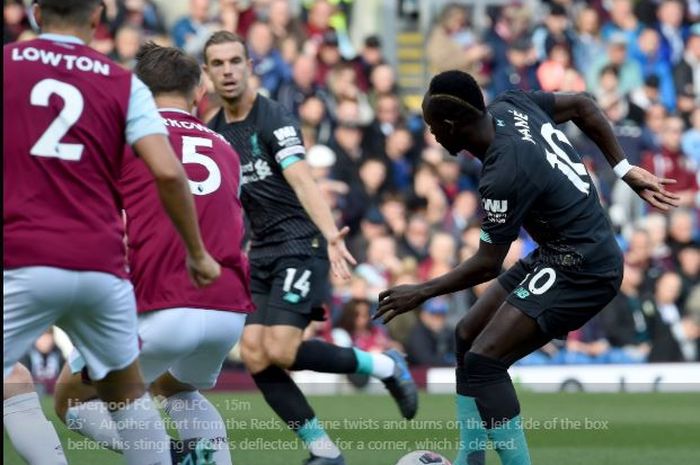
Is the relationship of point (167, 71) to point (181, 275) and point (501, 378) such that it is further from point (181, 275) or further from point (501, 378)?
point (501, 378)

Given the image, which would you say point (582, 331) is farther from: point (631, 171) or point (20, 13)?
point (631, 171)

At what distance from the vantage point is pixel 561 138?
788 cm

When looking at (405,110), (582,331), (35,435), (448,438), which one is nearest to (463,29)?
(405,110)

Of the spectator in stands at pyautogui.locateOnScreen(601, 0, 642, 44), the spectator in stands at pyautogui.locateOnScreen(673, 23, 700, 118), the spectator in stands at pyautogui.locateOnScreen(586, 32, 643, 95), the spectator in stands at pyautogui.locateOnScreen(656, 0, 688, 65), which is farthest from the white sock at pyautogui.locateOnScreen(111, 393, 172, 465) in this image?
the spectator in stands at pyautogui.locateOnScreen(656, 0, 688, 65)

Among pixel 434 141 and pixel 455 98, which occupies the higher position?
pixel 455 98

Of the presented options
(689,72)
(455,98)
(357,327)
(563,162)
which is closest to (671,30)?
(689,72)

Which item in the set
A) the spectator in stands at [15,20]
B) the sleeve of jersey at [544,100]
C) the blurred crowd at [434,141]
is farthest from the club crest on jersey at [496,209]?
the spectator in stands at [15,20]

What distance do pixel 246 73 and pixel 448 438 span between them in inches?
118

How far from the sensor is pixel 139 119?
19.8ft

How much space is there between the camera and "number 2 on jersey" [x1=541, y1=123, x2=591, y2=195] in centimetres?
770

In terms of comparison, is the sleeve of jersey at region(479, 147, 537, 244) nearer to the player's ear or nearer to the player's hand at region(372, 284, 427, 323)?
the player's hand at region(372, 284, 427, 323)

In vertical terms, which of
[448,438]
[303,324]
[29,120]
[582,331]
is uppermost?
[29,120]

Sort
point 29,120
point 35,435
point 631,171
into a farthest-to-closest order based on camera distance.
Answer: point 631,171, point 35,435, point 29,120

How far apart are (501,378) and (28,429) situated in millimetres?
2379
